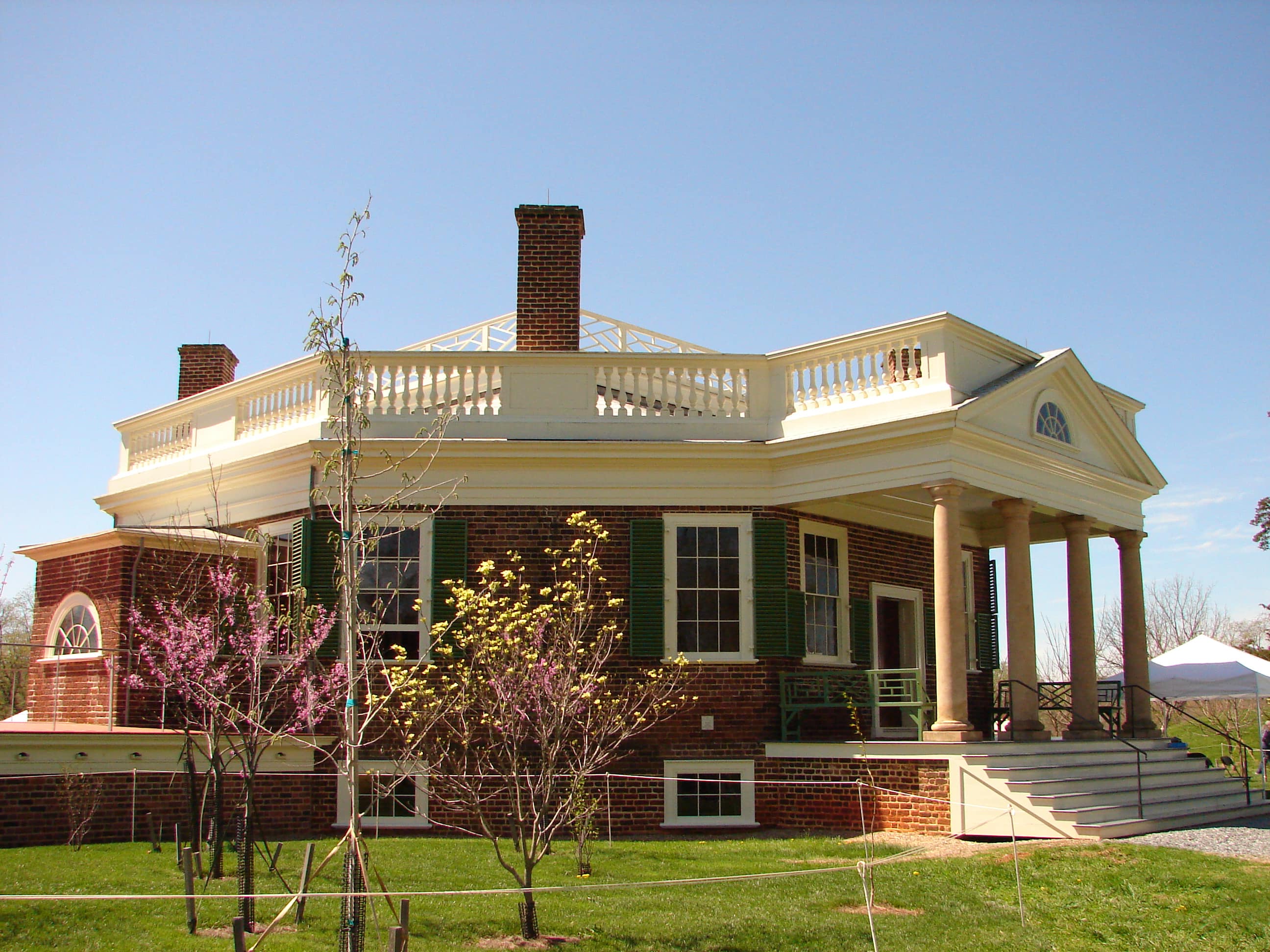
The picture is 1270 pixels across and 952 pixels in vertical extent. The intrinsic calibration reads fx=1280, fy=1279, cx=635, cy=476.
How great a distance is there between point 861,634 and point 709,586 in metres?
2.62

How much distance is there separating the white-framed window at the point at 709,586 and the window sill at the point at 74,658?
6.97 m

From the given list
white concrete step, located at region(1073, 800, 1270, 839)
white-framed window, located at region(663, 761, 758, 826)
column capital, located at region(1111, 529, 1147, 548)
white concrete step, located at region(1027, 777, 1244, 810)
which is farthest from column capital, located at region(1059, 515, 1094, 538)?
white-framed window, located at region(663, 761, 758, 826)

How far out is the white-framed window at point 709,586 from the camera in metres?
15.9

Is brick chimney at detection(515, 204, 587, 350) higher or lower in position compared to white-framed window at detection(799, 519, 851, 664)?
higher

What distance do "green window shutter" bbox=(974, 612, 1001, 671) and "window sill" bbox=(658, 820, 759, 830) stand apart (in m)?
6.11

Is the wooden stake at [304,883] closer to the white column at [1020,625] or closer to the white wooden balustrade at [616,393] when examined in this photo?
the white wooden balustrade at [616,393]

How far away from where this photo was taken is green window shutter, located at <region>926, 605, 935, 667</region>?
60.5 feet

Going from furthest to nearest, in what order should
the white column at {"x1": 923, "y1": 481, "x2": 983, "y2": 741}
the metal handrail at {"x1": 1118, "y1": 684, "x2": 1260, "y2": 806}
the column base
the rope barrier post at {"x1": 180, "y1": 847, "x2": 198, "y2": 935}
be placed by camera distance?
1. the metal handrail at {"x1": 1118, "y1": 684, "x2": 1260, "y2": 806}
2. the white column at {"x1": 923, "y1": 481, "x2": 983, "y2": 741}
3. the column base
4. the rope barrier post at {"x1": 180, "y1": 847, "x2": 198, "y2": 935}

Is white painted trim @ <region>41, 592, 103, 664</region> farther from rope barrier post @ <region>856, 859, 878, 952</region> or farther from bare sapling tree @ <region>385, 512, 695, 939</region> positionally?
rope barrier post @ <region>856, 859, 878, 952</region>

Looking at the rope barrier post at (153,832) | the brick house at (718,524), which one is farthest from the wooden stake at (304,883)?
the brick house at (718,524)

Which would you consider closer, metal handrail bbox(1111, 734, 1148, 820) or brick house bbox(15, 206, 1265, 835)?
metal handrail bbox(1111, 734, 1148, 820)

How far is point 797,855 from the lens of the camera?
12.6 m

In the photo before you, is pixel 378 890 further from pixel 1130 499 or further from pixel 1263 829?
pixel 1130 499

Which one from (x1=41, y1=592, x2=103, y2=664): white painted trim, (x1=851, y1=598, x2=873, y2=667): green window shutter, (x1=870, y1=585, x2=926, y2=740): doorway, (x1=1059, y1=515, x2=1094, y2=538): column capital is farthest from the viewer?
(x1=870, y1=585, x2=926, y2=740): doorway
